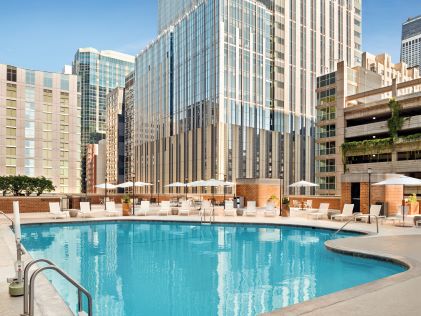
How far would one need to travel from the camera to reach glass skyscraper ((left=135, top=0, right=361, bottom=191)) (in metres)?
69.8

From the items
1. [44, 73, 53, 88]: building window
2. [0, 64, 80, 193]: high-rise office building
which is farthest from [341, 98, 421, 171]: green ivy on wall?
[44, 73, 53, 88]: building window

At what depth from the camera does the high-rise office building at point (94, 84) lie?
169500 mm

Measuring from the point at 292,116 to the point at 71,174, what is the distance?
46879 millimetres

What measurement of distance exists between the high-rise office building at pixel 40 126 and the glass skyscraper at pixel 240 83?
20.4 metres

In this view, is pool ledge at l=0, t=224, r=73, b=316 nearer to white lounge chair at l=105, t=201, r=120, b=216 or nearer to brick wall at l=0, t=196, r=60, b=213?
white lounge chair at l=105, t=201, r=120, b=216

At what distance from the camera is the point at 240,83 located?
70938 millimetres

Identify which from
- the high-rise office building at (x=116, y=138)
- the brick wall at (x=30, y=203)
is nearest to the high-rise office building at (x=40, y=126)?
the brick wall at (x=30, y=203)

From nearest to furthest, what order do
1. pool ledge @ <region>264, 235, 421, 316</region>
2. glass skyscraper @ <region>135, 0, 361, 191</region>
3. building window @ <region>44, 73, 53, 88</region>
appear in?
pool ledge @ <region>264, 235, 421, 316</region>
glass skyscraper @ <region>135, 0, 361, 191</region>
building window @ <region>44, 73, 53, 88</region>

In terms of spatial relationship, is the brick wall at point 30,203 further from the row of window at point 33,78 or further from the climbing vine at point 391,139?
the row of window at point 33,78

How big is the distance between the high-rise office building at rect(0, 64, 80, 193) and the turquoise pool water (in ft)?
185

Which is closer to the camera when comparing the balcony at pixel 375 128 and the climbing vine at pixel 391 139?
the balcony at pixel 375 128

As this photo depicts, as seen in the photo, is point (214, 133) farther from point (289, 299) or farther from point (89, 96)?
point (89, 96)

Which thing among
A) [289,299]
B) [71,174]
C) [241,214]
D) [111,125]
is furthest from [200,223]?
[111,125]

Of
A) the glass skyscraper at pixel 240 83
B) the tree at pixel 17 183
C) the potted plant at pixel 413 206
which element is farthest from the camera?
the glass skyscraper at pixel 240 83
